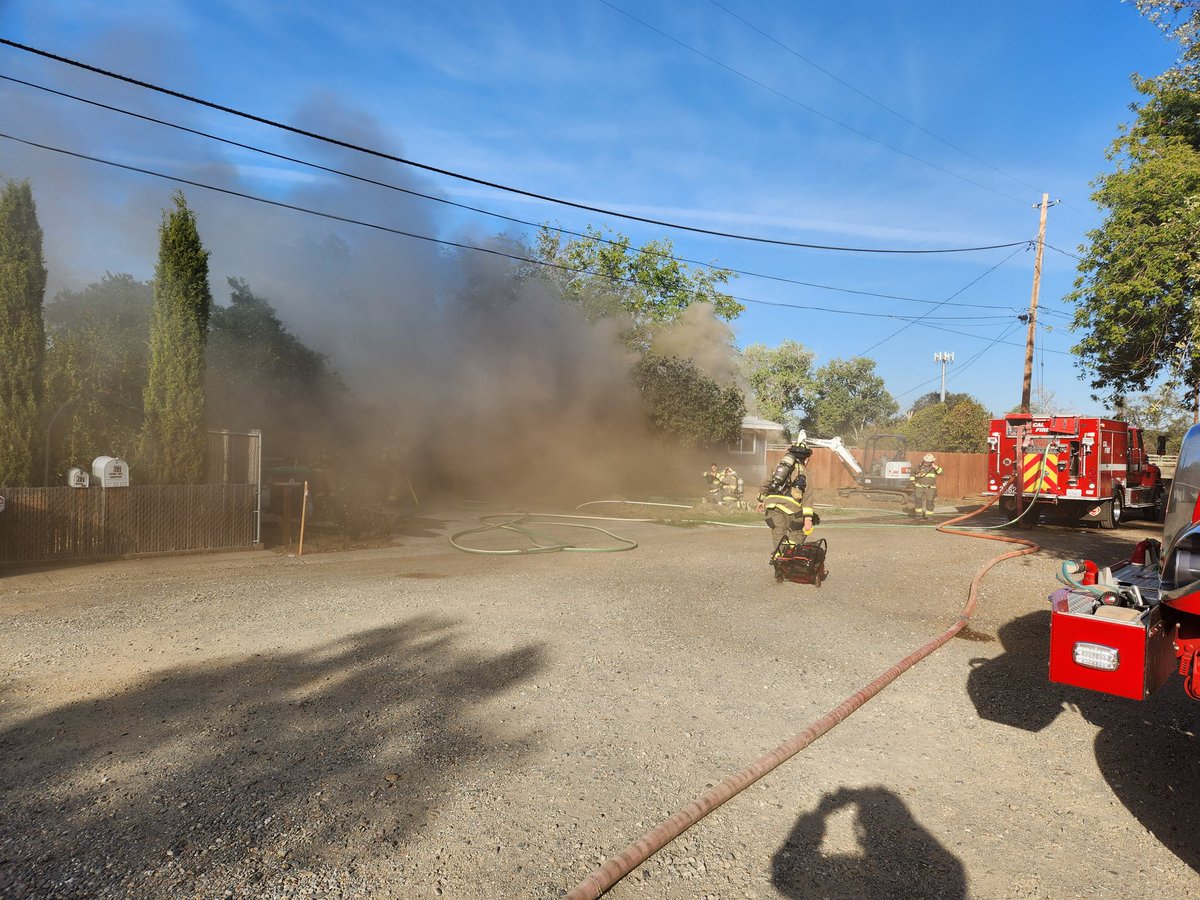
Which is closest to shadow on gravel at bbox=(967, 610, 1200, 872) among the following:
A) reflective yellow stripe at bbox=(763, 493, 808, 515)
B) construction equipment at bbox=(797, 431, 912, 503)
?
reflective yellow stripe at bbox=(763, 493, 808, 515)

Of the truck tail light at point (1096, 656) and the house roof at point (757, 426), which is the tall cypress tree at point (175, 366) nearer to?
the truck tail light at point (1096, 656)

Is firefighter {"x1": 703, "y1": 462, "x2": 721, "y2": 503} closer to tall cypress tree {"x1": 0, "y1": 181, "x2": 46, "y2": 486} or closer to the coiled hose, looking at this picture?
the coiled hose

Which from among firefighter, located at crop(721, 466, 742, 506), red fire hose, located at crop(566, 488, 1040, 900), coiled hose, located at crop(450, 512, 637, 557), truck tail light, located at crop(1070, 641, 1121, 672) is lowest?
coiled hose, located at crop(450, 512, 637, 557)

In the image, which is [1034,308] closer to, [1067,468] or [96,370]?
[1067,468]

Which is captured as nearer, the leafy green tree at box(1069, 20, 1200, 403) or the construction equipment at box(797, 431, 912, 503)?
the leafy green tree at box(1069, 20, 1200, 403)

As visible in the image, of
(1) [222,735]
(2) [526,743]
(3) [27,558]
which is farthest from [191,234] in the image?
(2) [526,743]

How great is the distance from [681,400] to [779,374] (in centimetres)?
3700

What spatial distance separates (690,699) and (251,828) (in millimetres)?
2539

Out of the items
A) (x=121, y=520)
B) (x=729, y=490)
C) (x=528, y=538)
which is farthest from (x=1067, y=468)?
(x=121, y=520)

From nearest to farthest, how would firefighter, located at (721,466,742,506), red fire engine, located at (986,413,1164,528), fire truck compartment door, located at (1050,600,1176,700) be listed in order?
1. fire truck compartment door, located at (1050,600,1176,700)
2. red fire engine, located at (986,413,1164,528)
3. firefighter, located at (721,466,742,506)

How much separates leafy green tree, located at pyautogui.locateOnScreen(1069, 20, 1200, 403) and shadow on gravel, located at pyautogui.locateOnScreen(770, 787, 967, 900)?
509 inches

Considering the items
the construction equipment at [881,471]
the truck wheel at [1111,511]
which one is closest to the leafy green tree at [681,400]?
the construction equipment at [881,471]

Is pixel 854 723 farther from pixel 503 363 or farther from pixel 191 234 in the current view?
pixel 503 363

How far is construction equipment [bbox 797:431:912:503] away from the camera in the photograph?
1908 cm
